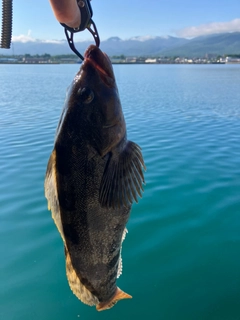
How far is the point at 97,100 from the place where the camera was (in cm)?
286

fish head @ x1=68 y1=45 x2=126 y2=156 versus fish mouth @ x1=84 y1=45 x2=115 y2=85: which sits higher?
fish mouth @ x1=84 y1=45 x2=115 y2=85

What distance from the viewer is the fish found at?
8.95ft

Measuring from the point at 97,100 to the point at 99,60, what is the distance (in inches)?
12.8

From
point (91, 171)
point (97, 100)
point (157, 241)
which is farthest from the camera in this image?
point (157, 241)

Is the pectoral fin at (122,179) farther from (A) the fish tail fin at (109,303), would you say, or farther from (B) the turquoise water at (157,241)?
(B) the turquoise water at (157,241)

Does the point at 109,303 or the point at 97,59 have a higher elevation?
the point at 97,59

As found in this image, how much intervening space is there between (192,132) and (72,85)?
53.3 ft

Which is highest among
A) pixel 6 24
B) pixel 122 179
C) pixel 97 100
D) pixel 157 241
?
pixel 6 24

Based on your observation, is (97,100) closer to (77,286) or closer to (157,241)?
(77,286)

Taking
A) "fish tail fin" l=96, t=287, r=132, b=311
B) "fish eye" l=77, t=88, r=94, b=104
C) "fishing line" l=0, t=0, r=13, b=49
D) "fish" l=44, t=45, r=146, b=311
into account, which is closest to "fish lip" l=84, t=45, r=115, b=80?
"fish" l=44, t=45, r=146, b=311

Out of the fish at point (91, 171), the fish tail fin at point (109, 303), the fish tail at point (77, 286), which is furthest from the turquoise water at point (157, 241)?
the fish at point (91, 171)

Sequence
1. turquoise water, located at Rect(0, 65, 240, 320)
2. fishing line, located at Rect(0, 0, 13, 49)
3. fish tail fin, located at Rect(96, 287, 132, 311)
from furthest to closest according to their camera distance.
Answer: turquoise water, located at Rect(0, 65, 240, 320) < fishing line, located at Rect(0, 0, 13, 49) < fish tail fin, located at Rect(96, 287, 132, 311)

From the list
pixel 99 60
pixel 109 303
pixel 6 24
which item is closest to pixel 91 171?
pixel 99 60

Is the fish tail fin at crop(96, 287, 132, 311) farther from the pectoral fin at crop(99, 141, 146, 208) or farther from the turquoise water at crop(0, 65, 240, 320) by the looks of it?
the turquoise water at crop(0, 65, 240, 320)
